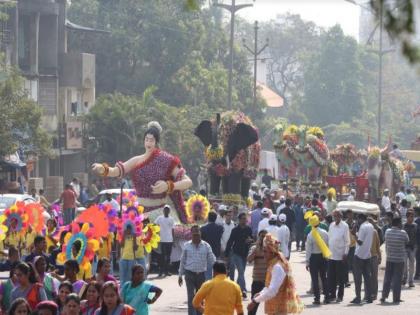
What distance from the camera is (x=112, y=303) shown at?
452 inches

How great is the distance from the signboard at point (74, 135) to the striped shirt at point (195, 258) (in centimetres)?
3700

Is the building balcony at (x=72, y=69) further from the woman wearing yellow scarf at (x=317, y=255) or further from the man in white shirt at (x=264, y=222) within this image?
the woman wearing yellow scarf at (x=317, y=255)

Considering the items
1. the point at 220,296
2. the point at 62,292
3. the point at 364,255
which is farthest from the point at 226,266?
the point at 364,255

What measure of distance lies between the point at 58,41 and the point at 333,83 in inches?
1879

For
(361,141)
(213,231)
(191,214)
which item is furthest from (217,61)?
(213,231)

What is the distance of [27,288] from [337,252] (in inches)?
369

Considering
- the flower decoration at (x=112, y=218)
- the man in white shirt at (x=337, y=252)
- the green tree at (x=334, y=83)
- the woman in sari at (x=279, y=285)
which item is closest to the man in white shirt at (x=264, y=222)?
the man in white shirt at (x=337, y=252)

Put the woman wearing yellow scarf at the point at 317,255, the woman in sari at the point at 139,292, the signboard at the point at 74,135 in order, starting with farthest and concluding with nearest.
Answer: the signboard at the point at 74,135, the woman wearing yellow scarf at the point at 317,255, the woman in sari at the point at 139,292

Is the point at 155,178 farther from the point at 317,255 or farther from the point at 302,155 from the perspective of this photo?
the point at 302,155

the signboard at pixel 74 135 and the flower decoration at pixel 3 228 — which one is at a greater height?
the signboard at pixel 74 135

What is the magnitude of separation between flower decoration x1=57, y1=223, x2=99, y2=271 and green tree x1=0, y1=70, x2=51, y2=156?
2148cm

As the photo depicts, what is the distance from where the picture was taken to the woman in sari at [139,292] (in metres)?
13.3

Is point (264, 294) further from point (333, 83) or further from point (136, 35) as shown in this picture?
point (333, 83)

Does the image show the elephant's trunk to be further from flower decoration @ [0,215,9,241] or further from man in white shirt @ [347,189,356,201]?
flower decoration @ [0,215,9,241]
